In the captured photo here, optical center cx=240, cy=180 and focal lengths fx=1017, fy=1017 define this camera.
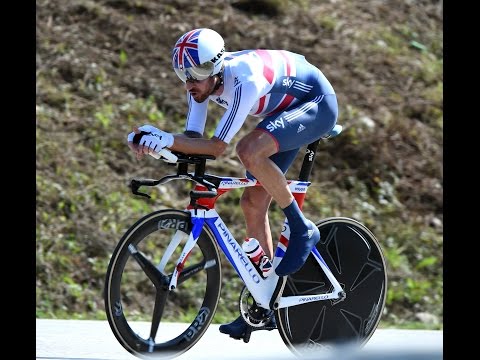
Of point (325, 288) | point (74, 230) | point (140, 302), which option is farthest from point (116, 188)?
point (325, 288)

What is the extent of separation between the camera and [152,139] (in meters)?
5.27

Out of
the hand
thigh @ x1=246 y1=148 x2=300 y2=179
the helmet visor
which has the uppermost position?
the helmet visor

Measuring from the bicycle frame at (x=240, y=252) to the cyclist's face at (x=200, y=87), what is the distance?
0.50 metres

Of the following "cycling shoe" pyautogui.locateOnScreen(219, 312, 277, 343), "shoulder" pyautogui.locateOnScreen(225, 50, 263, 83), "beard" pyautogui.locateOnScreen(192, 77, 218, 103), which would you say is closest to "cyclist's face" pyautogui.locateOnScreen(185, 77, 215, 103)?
"beard" pyautogui.locateOnScreen(192, 77, 218, 103)

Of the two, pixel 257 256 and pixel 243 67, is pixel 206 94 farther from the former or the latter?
pixel 257 256

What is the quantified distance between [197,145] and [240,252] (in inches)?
30.4

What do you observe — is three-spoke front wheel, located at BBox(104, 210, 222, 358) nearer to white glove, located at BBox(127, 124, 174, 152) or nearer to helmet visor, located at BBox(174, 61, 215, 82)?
white glove, located at BBox(127, 124, 174, 152)

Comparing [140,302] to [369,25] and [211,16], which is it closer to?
[211,16]

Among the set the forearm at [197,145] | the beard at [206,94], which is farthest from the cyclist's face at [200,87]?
the forearm at [197,145]

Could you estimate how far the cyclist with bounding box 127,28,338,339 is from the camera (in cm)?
547

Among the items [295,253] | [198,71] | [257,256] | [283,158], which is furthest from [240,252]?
[198,71]

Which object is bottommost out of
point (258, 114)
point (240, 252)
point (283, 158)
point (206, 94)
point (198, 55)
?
point (240, 252)

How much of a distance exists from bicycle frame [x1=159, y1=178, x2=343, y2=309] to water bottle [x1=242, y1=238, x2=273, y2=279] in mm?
32

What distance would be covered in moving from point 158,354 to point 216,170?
4.28 meters
